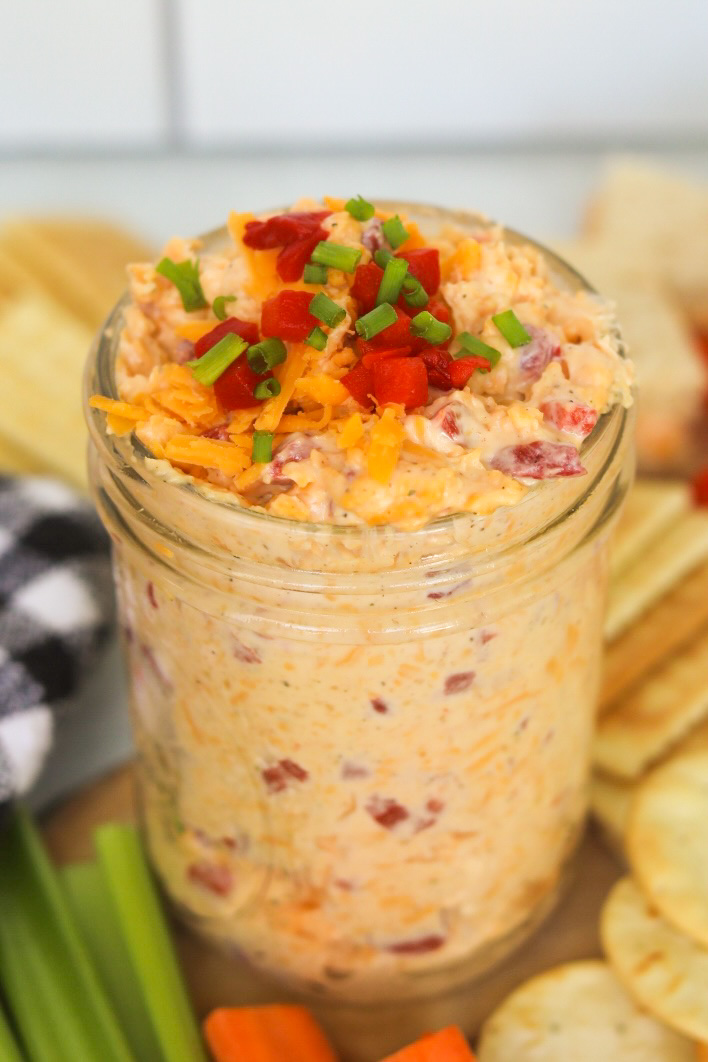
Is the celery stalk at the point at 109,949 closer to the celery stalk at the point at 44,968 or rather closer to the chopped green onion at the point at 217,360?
the celery stalk at the point at 44,968

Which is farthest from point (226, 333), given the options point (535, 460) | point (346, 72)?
point (346, 72)

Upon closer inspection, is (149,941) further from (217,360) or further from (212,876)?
(217,360)

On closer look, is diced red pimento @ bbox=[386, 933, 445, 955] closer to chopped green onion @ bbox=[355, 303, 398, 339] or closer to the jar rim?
the jar rim

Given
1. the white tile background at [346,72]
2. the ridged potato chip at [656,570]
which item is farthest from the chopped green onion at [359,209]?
the white tile background at [346,72]

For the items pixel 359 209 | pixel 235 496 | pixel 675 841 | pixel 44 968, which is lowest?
pixel 44 968

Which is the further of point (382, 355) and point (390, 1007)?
point (390, 1007)

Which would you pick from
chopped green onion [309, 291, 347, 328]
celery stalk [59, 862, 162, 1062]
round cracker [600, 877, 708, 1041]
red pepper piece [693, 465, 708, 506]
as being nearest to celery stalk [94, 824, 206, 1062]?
celery stalk [59, 862, 162, 1062]
